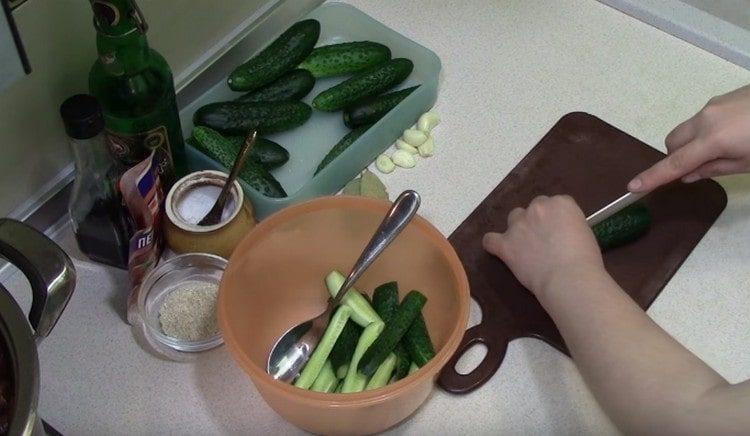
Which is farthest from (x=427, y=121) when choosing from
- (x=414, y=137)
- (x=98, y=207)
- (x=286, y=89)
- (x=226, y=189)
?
(x=98, y=207)

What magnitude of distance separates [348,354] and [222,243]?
0.56 feet

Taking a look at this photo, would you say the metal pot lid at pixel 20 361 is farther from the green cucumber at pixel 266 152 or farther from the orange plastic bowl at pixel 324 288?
the green cucumber at pixel 266 152

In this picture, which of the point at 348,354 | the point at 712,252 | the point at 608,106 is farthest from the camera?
the point at 608,106

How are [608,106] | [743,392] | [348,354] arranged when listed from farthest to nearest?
[608,106], [348,354], [743,392]

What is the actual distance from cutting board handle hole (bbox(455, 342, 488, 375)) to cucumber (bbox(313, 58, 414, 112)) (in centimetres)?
34

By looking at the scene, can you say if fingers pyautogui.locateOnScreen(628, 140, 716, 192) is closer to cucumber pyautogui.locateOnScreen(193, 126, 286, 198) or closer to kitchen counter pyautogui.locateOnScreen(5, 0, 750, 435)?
kitchen counter pyautogui.locateOnScreen(5, 0, 750, 435)

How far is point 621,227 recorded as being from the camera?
908mm

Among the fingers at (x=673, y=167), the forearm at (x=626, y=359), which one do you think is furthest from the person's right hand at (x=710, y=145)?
the forearm at (x=626, y=359)

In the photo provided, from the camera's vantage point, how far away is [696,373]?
0.74m

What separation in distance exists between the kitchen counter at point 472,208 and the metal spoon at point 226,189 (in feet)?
0.41

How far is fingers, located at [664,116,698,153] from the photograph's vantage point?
3.02 ft

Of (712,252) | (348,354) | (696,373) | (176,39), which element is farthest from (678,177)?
(176,39)

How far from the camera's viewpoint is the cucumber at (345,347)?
81 cm

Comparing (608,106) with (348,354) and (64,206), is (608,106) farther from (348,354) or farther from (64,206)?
(64,206)
